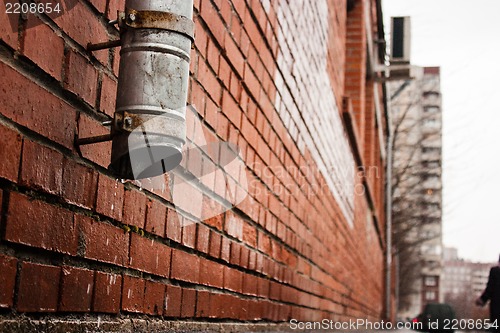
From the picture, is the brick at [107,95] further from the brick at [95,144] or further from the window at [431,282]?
the window at [431,282]

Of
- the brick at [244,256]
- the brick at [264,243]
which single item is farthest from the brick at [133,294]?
the brick at [264,243]

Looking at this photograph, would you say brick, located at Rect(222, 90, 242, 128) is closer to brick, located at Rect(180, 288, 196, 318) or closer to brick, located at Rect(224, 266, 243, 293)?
brick, located at Rect(224, 266, 243, 293)

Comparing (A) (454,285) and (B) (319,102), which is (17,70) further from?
(A) (454,285)

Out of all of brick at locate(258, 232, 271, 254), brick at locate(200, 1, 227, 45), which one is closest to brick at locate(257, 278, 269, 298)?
brick at locate(258, 232, 271, 254)

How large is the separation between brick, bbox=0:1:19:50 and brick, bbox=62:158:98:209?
269 millimetres

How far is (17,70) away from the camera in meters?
1.21

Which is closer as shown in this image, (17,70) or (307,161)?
(17,70)

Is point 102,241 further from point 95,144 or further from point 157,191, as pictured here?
point 157,191

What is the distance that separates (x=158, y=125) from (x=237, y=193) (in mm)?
1160

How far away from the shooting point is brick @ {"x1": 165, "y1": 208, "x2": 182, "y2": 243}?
191 cm

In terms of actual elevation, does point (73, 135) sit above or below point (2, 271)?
above

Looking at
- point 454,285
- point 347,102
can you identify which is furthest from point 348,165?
point 454,285

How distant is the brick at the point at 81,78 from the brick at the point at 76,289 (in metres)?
0.34

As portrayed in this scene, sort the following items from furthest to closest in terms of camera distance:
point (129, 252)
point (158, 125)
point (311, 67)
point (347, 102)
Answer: point (347, 102) < point (311, 67) < point (129, 252) < point (158, 125)
